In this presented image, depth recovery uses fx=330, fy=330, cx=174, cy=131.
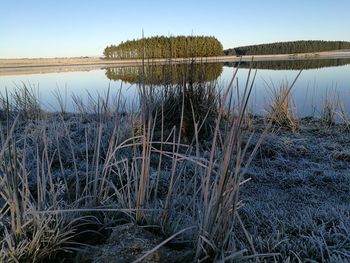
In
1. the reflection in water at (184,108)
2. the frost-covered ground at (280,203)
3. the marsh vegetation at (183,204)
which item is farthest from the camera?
the reflection in water at (184,108)

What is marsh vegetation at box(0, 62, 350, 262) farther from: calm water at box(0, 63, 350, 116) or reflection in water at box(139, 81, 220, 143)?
calm water at box(0, 63, 350, 116)

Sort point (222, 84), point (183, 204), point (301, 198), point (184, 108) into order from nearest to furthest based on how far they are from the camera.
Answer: point (183, 204)
point (301, 198)
point (184, 108)
point (222, 84)

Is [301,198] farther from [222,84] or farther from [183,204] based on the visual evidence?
[222,84]

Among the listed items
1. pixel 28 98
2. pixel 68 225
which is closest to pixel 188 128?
pixel 68 225

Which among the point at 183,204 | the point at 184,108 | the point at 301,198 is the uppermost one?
the point at 184,108

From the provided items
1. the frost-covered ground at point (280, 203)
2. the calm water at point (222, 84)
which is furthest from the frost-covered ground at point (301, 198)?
the calm water at point (222, 84)

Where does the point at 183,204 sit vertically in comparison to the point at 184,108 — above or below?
below

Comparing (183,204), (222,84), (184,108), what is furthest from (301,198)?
(222,84)

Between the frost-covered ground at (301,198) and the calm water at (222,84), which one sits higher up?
the calm water at (222,84)

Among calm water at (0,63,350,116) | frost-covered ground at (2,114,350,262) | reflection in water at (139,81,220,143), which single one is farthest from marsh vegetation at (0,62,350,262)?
calm water at (0,63,350,116)

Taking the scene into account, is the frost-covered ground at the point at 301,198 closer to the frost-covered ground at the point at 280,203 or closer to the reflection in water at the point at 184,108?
the frost-covered ground at the point at 280,203

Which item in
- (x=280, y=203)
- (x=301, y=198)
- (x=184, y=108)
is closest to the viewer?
(x=280, y=203)

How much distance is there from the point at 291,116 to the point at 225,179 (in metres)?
3.39

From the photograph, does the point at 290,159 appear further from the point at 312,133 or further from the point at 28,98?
the point at 28,98
